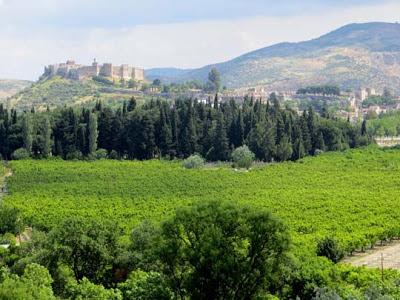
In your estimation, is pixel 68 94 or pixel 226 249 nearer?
pixel 226 249

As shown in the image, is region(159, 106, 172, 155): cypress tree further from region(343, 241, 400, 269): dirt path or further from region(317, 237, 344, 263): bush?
region(317, 237, 344, 263): bush

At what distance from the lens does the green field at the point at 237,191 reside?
4700 centimetres

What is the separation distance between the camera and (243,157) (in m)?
80.8

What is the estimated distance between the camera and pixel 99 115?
92125mm

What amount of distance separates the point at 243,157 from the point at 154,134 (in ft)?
44.9

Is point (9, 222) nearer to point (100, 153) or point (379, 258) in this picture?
point (379, 258)

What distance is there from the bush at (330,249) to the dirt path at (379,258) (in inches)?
59.0

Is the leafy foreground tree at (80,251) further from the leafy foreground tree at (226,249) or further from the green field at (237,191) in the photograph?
the green field at (237,191)

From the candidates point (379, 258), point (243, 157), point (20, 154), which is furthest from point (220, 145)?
point (379, 258)

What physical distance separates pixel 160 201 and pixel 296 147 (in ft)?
122

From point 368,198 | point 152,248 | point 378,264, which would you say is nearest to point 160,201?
point 368,198

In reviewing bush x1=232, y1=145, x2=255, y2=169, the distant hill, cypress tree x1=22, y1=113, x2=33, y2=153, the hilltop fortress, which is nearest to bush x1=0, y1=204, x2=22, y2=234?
bush x1=232, y1=145, x2=255, y2=169

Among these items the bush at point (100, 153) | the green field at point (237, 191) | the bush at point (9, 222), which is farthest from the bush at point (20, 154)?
Answer: the bush at point (9, 222)

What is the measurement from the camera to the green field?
4700 cm
